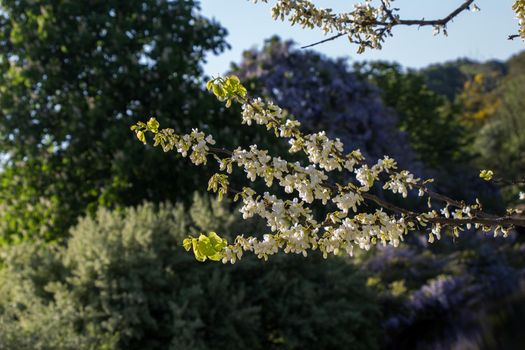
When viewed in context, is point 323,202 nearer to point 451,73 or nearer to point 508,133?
point 508,133

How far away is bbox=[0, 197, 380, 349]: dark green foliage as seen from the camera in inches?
368

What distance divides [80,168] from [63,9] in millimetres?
3319

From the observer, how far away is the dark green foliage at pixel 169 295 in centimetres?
934

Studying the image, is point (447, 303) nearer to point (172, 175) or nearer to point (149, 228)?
point (172, 175)

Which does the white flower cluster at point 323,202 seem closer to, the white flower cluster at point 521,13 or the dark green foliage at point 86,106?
the white flower cluster at point 521,13

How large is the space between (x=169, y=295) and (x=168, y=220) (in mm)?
1516

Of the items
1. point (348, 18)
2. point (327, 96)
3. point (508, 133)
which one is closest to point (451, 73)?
point (508, 133)

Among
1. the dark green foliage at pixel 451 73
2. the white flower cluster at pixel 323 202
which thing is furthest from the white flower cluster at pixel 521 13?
the dark green foliage at pixel 451 73

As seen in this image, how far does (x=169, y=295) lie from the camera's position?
9695mm

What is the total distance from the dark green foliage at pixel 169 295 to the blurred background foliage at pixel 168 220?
27 millimetres

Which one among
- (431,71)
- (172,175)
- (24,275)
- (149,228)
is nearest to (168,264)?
(149,228)

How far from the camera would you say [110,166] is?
623 inches

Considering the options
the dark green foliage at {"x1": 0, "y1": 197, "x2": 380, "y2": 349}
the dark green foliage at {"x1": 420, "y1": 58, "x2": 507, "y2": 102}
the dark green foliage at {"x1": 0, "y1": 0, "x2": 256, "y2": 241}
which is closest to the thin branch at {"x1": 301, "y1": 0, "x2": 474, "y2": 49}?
the dark green foliage at {"x1": 0, "y1": 197, "x2": 380, "y2": 349}

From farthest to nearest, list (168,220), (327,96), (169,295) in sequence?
1. (327,96)
2. (168,220)
3. (169,295)
